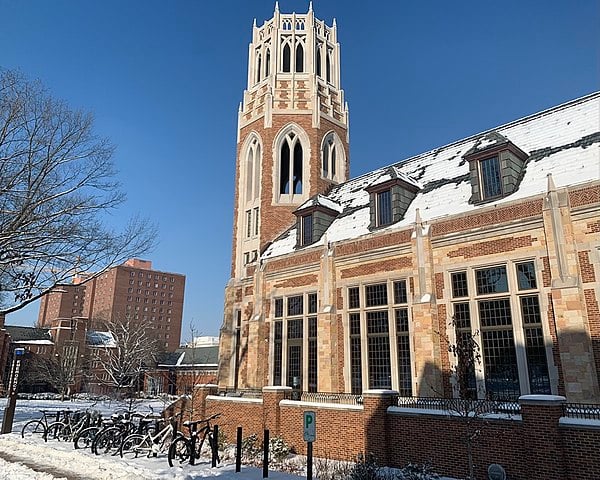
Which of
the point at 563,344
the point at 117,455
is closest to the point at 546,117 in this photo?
the point at 563,344

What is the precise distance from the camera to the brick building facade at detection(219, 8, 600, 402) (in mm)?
14344

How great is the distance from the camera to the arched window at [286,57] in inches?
1366

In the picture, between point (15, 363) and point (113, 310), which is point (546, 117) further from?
point (113, 310)

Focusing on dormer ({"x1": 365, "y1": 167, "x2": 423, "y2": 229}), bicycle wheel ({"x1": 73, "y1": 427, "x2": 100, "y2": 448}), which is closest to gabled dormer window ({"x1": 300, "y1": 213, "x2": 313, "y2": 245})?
dormer ({"x1": 365, "y1": 167, "x2": 423, "y2": 229})

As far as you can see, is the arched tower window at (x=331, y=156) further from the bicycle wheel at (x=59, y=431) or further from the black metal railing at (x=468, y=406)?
the bicycle wheel at (x=59, y=431)

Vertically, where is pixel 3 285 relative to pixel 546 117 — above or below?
below

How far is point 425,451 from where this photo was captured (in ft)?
39.3

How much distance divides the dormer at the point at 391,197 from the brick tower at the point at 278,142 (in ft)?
25.9

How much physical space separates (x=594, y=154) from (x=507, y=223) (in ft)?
12.8

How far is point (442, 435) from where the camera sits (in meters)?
11.8

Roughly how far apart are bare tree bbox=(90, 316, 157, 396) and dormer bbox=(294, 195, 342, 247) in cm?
2019

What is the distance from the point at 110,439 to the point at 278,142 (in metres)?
21.9

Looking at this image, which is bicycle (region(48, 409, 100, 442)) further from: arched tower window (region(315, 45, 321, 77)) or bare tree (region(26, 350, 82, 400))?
bare tree (region(26, 350, 82, 400))

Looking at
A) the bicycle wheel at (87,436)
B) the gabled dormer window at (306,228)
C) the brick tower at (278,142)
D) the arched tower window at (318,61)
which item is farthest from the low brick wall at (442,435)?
the arched tower window at (318,61)
